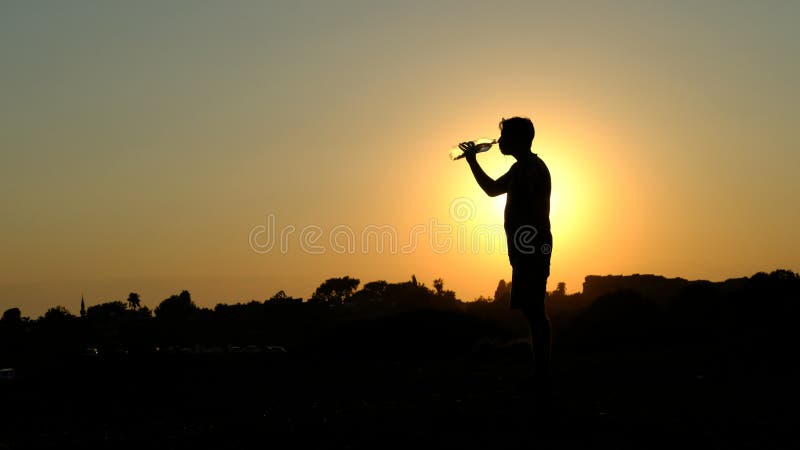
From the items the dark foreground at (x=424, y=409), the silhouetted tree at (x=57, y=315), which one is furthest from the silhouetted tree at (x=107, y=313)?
the dark foreground at (x=424, y=409)

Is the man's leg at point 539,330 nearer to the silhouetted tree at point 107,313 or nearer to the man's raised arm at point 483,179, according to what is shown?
the man's raised arm at point 483,179

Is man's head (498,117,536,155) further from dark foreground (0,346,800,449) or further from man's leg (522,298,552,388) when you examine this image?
dark foreground (0,346,800,449)

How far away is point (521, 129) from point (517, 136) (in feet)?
0.26

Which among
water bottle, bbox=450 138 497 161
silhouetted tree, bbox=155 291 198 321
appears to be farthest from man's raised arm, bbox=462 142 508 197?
silhouetted tree, bbox=155 291 198 321

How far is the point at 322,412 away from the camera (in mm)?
7633

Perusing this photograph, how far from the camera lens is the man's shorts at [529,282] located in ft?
27.6

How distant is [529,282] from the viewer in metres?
8.45

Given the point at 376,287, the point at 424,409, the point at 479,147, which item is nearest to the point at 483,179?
the point at 479,147

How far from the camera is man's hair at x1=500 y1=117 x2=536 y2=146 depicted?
9.01m

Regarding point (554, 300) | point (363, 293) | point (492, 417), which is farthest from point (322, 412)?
point (363, 293)

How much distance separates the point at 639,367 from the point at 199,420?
5952 mm

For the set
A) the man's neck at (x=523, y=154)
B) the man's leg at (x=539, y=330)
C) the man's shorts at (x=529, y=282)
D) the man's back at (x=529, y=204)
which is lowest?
the man's leg at (x=539, y=330)

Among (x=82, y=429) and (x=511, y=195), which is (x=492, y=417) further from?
(x=82, y=429)

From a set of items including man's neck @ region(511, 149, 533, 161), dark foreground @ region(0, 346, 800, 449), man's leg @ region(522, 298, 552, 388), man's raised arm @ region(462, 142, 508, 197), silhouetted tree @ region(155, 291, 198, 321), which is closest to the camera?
dark foreground @ region(0, 346, 800, 449)
